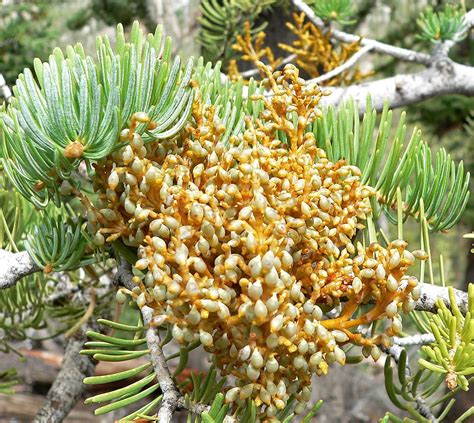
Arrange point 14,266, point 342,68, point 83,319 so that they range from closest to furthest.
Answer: point 14,266, point 83,319, point 342,68

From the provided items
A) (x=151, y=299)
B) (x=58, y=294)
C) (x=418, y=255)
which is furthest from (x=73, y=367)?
(x=418, y=255)

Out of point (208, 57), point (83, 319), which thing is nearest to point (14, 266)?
point (83, 319)

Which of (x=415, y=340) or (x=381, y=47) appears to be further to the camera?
(x=381, y=47)

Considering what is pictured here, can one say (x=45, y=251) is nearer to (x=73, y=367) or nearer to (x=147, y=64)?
(x=147, y=64)

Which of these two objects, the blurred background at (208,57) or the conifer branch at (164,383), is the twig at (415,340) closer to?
the conifer branch at (164,383)

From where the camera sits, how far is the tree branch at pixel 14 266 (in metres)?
0.55

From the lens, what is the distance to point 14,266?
563 mm

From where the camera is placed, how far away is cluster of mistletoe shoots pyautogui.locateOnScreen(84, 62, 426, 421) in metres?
0.41

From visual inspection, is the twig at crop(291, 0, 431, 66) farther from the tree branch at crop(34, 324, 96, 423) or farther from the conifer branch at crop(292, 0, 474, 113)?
the tree branch at crop(34, 324, 96, 423)

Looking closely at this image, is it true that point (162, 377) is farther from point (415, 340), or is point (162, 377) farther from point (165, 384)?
point (415, 340)

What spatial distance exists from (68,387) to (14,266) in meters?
0.34

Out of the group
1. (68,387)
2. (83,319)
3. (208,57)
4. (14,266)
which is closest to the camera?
(14,266)

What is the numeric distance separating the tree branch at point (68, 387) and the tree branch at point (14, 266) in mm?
323

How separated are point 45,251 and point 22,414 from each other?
3091 mm
